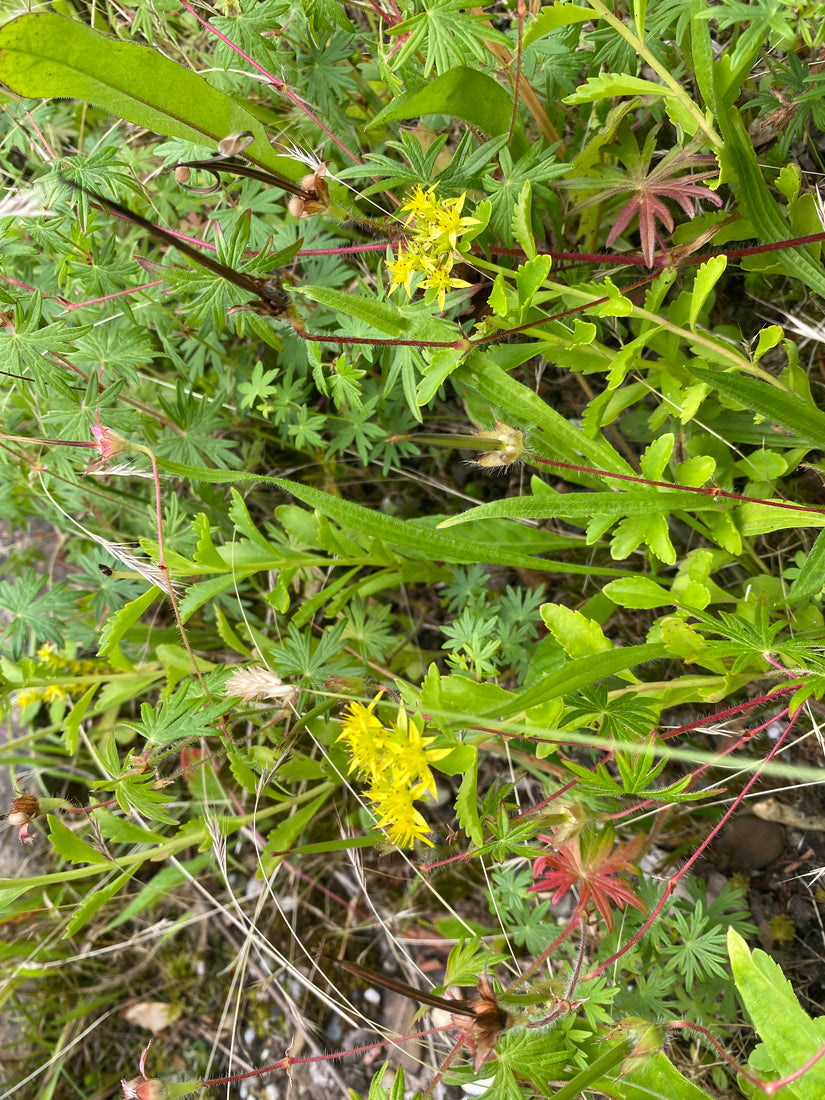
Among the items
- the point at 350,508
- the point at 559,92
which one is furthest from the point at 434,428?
the point at 559,92

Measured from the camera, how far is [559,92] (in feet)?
5.49

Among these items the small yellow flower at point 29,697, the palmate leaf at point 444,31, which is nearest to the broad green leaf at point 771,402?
the palmate leaf at point 444,31

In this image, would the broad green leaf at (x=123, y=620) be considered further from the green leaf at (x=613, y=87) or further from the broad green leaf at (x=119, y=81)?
the green leaf at (x=613, y=87)

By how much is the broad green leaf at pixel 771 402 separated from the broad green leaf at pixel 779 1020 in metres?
0.90

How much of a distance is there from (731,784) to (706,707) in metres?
0.19

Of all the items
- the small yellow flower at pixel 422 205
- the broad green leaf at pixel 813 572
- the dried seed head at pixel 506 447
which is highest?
the small yellow flower at pixel 422 205

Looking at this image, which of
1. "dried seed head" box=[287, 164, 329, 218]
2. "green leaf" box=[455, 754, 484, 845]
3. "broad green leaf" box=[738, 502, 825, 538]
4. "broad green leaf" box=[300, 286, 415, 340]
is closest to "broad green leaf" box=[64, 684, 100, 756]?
"green leaf" box=[455, 754, 484, 845]

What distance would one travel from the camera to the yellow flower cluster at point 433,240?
1.34 meters

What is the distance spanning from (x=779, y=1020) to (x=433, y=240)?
4.54ft

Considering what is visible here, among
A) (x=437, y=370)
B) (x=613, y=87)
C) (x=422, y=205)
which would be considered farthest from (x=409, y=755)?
(x=613, y=87)

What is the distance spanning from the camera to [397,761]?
125 cm

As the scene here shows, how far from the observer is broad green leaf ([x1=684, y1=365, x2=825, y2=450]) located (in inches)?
56.4

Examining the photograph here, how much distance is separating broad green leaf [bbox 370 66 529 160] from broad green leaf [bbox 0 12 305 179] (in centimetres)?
31

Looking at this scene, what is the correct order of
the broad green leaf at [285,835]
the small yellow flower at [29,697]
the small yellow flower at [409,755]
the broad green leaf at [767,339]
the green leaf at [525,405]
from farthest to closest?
1. the small yellow flower at [29,697]
2. the broad green leaf at [285,835]
3. the green leaf at [525,405]
4. the broad green leaf at [767,339]
5. the small yellow flower at [409,755]
